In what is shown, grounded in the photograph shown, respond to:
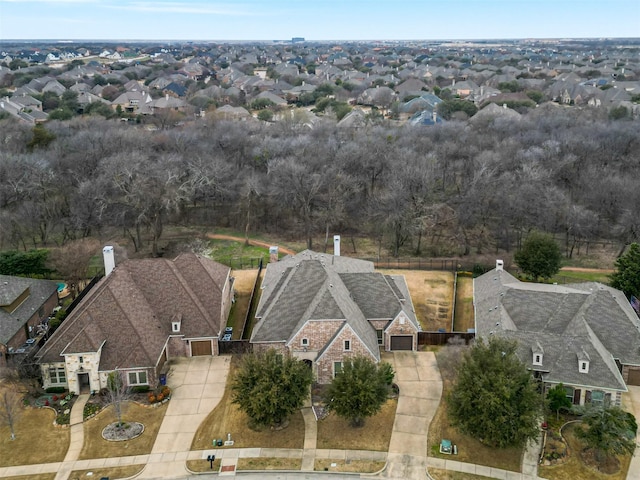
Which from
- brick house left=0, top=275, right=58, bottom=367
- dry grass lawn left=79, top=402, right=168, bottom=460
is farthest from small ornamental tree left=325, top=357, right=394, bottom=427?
brick house left=0, top=275, right=58, bottom=367

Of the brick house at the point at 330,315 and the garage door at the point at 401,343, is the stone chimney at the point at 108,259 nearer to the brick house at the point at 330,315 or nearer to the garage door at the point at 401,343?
the brick house at the point at 330,315

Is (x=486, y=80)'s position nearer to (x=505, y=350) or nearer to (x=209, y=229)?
(x=209, y=229)

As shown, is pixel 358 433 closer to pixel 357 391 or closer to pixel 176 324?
pixel 357 391

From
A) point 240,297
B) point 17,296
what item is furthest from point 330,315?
point 17,296

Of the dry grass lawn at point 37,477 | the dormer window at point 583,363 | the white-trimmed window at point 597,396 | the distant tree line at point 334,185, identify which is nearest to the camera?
the dry grass lawn at point 37,477

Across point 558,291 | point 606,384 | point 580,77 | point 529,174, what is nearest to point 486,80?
point 580,77

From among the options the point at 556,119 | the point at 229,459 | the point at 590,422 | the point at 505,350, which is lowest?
the point at 229,459

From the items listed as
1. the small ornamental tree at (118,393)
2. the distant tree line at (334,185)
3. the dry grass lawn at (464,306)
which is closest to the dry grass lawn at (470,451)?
the dry grass lawn at (464,306)
